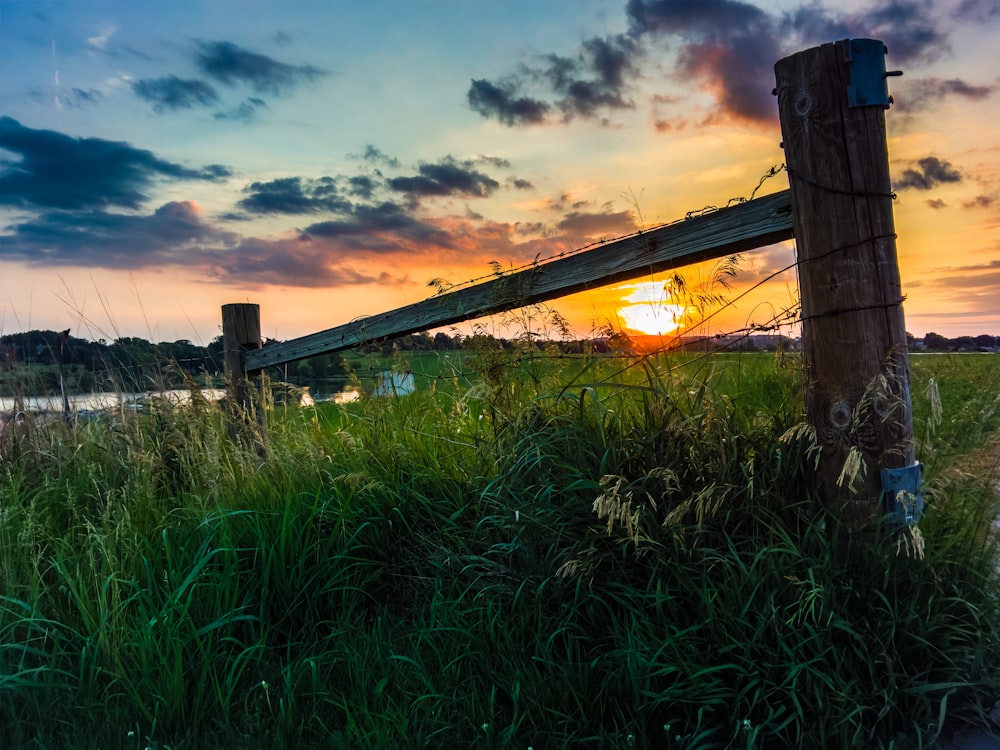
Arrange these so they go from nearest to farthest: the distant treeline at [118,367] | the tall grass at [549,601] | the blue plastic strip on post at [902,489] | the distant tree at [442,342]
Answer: the tall grass at [549,601] → the blue plastic strip on post at [902,489] → the distant tree at [442,342] → the distant treeline at [118,367]

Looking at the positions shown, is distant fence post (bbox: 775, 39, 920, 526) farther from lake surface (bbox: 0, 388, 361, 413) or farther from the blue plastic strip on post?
lake surface (bbox: 0, 388, 361, 413)

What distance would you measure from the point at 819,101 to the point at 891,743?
2792 mm

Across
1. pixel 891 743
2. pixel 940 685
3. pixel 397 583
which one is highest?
pixel 397 583

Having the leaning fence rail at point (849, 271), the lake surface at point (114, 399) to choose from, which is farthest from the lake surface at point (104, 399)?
the leaning fence rail at point (849, 271)

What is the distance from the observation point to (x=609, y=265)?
402cm

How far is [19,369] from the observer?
6887 mm

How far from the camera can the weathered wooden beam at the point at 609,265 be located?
3484mm

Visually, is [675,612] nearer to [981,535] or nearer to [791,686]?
[791,686]

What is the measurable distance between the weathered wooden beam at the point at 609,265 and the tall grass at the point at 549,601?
23.4 inches

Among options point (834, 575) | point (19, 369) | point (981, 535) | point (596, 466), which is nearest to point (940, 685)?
point (834, 575)

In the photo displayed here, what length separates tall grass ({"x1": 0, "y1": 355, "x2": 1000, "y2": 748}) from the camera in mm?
2713

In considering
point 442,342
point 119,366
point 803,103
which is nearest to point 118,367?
point 119,366

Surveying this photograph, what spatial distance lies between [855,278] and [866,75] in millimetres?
963

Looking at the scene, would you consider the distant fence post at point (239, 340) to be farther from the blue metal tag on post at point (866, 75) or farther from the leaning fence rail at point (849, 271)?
the blue metal tag on post at point (866, 75)
